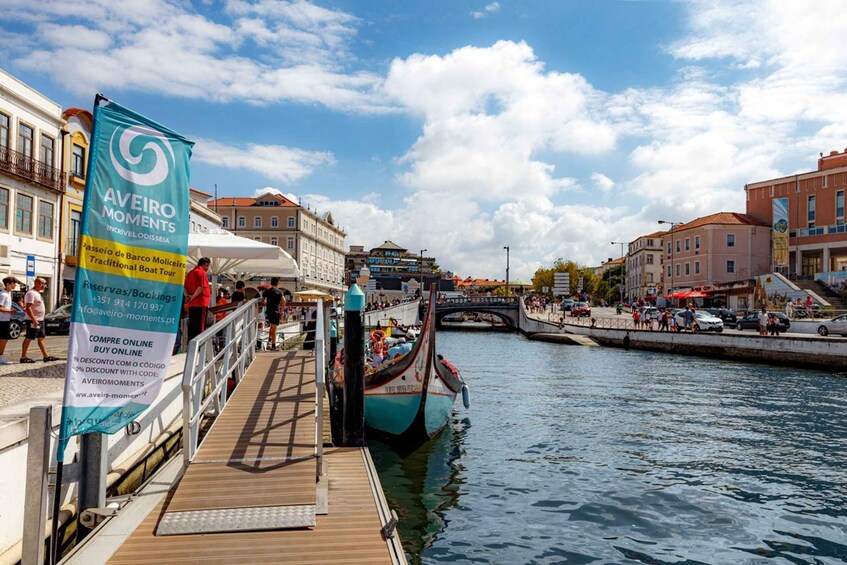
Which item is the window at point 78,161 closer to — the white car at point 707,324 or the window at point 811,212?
the white car at point 707,324

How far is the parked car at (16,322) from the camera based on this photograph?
16891mm

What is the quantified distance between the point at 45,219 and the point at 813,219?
224ft

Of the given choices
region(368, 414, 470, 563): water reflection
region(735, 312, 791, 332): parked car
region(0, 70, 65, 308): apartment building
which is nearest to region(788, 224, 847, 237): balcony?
region(735, 312, 791, 332): parked car

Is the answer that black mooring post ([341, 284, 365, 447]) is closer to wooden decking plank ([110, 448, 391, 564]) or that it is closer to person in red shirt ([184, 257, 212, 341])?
person in red shirt ([184, 257, 212, 341])

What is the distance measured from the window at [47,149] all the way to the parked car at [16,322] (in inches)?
486

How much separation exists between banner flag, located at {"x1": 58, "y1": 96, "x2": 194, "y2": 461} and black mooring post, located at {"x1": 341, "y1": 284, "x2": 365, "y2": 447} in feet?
13.6

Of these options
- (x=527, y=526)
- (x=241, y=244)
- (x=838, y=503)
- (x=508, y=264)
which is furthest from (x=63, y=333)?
(x=508, y=264)

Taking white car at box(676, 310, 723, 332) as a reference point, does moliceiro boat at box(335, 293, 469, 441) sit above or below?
below

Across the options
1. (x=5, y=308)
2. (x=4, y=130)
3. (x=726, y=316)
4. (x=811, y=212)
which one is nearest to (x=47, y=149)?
(x=4, y=130)

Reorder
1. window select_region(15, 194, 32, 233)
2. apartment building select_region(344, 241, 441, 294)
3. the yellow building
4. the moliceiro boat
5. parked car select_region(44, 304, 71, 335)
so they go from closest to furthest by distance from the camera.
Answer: the moliceiro boat, parked car select_region(44, 304, 71, 335), window select_region(15, 194, 32, 233), the yellow building, apartment building select_region(344, 241, 441, 294)

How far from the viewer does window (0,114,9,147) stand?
29453 mm

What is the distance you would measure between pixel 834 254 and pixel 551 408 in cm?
5843

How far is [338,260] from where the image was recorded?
118 metres

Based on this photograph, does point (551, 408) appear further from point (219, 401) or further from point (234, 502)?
point (234, 502)
